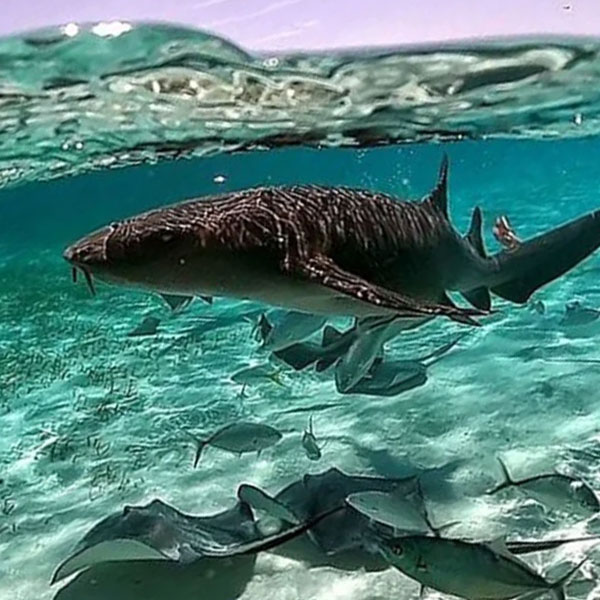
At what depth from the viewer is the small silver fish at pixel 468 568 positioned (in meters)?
4.29

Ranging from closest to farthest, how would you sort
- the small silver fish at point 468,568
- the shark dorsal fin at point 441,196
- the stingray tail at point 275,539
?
the small silver fish at point 468,568 < the stingray tail at point 275,539 < the shark dorsal fin at point 441,196

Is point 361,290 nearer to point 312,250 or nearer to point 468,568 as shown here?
point 312,250

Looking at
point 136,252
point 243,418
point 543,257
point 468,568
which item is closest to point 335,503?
point 468,568

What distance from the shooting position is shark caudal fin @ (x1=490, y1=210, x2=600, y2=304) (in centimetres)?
502

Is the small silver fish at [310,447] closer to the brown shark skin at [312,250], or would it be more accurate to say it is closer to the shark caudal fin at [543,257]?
the shark caudal fin at [543,257]

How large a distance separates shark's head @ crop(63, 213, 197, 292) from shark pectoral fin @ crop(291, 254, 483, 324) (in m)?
0.59

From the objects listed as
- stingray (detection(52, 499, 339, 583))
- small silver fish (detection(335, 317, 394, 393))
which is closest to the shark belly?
small silver fish (detection(335, 317, 394, 393))

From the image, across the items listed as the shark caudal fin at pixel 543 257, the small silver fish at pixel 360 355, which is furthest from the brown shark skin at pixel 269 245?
the small silver fish at pixel 360 355

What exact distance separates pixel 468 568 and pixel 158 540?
2419mm

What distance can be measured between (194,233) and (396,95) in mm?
11192

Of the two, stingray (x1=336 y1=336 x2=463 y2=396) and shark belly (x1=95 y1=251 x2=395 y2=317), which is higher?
shark belly (x1=95 y1=251 x2=395 y2=317)

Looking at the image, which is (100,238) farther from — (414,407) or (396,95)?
(396,95)

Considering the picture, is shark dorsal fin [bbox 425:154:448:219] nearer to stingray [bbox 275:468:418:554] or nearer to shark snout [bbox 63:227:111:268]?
stingray [bbox 275:468:418:554]

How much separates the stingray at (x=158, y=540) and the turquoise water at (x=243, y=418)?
Result: 0.59ft
